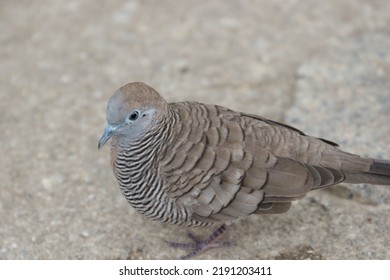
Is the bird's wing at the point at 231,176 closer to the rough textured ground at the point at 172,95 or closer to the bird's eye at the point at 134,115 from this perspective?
the bird's eye at the point at 134,115

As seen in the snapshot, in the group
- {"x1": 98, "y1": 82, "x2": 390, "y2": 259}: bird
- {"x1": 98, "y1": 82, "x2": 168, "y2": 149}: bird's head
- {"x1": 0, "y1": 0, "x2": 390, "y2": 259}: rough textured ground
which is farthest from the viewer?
{"x1": 0, "y1": 0, "x2": 390, "y2": 259}: rough textured ground

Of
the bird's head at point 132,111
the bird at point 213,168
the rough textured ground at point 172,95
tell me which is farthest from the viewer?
the rough textured ground at point 172,95

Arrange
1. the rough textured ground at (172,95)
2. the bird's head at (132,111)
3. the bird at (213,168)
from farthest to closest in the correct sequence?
the rough textured ground at (172,95), the bird at (213,168), the bird's head at (132,111)

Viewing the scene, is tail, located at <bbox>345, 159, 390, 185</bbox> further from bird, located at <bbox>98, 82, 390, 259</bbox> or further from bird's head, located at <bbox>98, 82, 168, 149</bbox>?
bird's head, located at <bbox>98, 82, 168, 149</bbox>

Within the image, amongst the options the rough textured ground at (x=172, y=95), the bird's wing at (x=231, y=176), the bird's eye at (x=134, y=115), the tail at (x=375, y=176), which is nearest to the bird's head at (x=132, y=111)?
the bird's eye at (x=134, y=115)

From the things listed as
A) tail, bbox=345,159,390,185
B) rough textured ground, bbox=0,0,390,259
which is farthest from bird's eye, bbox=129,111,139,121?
tail, bbox=345,159,390,185

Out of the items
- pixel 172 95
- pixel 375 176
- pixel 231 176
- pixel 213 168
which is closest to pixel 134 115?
pixel 213 168
